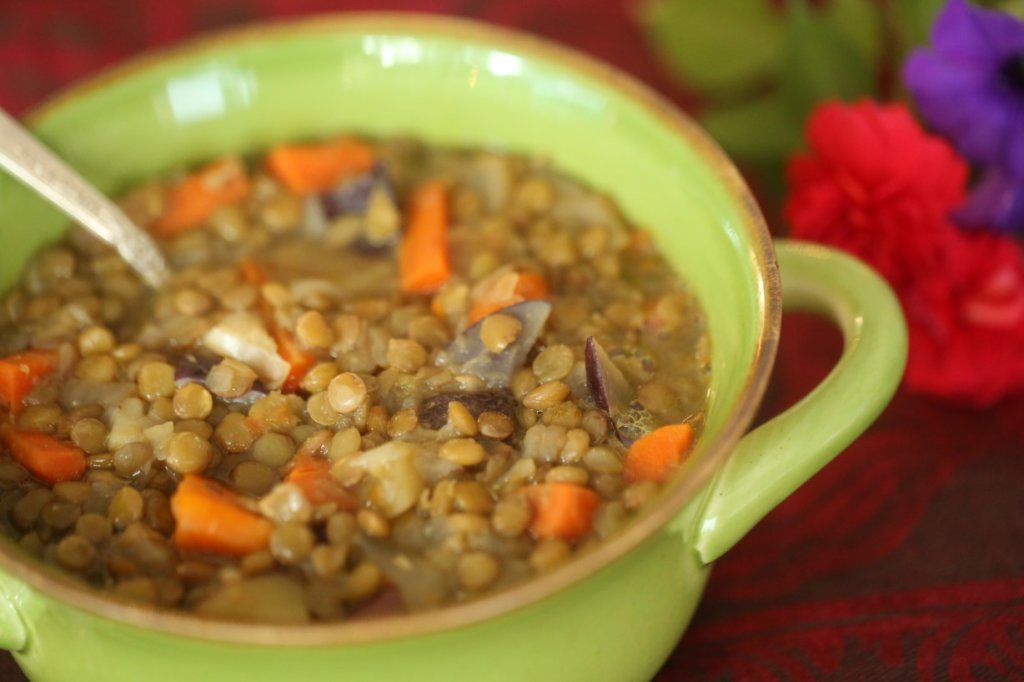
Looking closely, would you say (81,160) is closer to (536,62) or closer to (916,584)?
(536,62)

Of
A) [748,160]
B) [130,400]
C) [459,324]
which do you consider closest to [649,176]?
[459,324]

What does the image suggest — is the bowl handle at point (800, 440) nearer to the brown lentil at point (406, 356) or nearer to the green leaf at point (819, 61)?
the brown lentil at point (406, 356)

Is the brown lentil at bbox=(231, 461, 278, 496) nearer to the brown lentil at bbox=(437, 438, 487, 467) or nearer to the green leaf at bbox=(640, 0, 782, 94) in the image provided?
the brown lentil at bbox=(437, 438, 487, 467)

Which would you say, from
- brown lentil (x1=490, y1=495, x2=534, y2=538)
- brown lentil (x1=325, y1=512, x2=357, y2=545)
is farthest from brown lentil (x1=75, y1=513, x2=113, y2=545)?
brown lentil (x1=490, y1=495, x2=534, y2=538)

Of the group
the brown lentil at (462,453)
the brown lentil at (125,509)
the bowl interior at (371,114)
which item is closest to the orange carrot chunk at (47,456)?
the brown lentil at (125,509)

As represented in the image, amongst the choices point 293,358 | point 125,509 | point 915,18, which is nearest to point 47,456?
point 125,509

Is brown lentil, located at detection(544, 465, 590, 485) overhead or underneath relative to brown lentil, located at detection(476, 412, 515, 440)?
underneath
